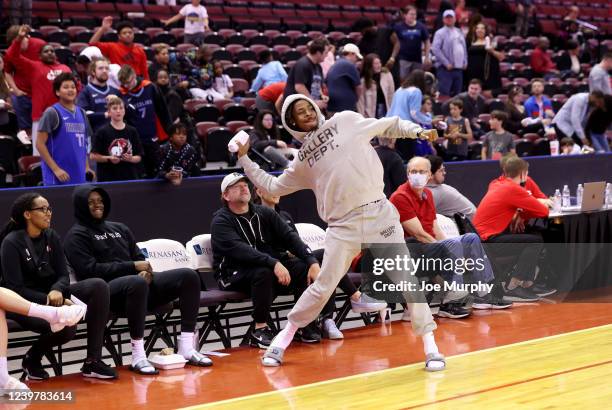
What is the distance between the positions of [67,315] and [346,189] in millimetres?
1910

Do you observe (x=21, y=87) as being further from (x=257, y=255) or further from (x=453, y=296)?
(x=453, y=296)

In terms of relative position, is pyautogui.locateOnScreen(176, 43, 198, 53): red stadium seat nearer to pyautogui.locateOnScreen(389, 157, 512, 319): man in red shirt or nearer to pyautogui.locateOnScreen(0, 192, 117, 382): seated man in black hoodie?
pyautogui.locateOnScreen(389, 157, 512, 319): man in red shirt

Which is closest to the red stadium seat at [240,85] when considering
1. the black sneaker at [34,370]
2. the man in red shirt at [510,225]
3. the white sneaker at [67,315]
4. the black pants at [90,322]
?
the man in red shirt at [510,225]

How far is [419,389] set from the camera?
6.23 m

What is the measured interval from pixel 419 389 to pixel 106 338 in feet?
7.62

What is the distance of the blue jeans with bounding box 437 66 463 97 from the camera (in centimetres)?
1648

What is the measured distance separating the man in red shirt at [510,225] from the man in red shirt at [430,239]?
591 mm

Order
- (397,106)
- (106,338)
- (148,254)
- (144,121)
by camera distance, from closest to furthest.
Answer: (106,338) → (148,254) → (144,121) → (397,106)

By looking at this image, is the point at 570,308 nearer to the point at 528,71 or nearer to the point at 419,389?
the point at 419,389

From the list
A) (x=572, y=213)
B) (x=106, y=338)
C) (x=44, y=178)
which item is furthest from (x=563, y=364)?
(x=44, y=178)

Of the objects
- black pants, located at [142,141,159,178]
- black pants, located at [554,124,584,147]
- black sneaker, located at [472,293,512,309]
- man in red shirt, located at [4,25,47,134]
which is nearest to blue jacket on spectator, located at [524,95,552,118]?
black pants, located at [554,124,584,147]

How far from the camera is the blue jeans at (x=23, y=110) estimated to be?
437 inches

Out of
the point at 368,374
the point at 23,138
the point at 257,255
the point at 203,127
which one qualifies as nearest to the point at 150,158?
the point at 23,138

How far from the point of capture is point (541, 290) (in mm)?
9945
